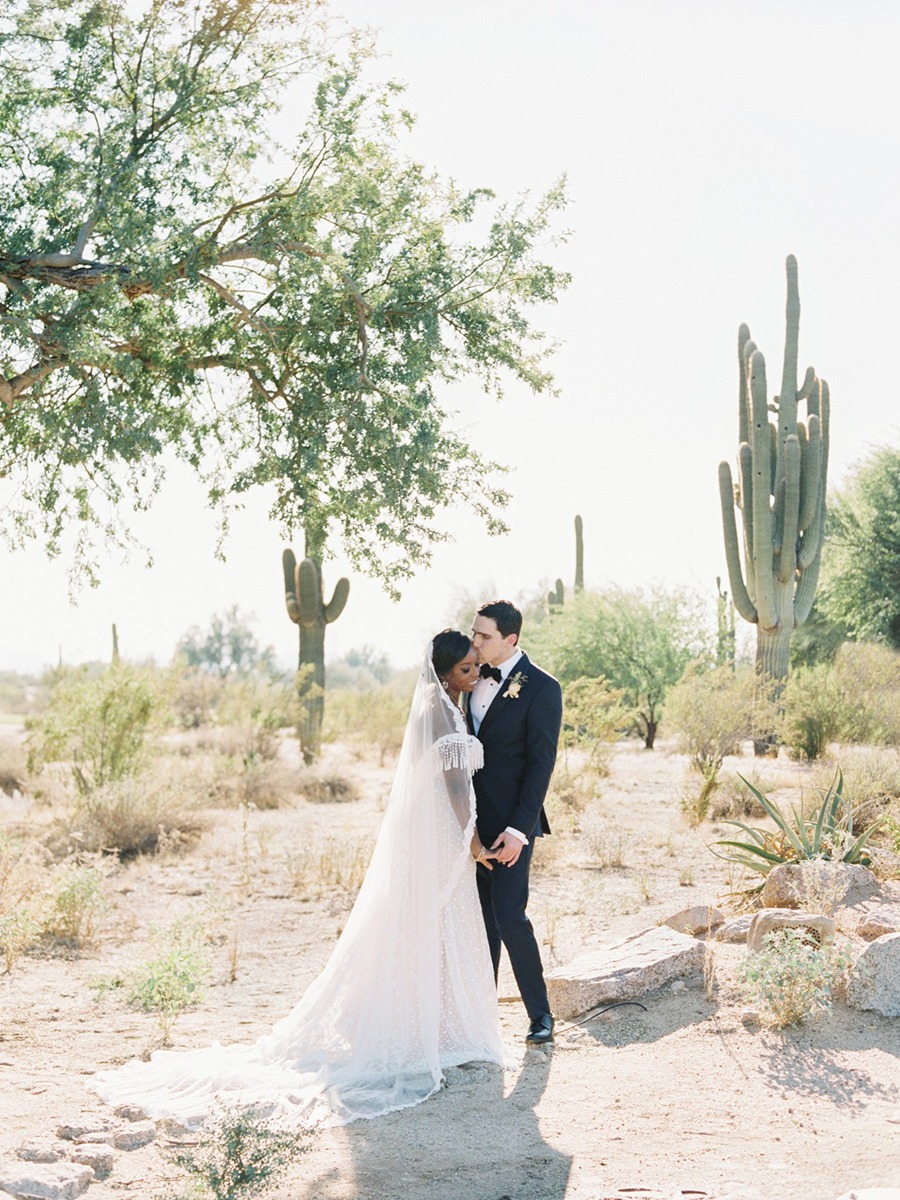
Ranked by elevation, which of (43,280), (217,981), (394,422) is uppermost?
(43,280)

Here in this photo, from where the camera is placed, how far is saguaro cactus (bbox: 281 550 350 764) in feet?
70.8

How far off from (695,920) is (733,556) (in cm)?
1465

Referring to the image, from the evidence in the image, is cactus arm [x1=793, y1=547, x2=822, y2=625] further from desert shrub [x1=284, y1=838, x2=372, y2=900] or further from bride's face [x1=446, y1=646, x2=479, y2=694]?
bride's face [x1=446, y1=646, x2=479, y2=694]

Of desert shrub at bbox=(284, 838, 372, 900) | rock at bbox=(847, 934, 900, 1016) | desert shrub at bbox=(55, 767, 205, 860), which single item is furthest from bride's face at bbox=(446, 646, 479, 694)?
desert shrub at bbox=(55, 767, 205, 860)

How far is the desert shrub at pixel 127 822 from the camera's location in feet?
41.4

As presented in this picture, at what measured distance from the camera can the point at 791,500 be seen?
20688mm

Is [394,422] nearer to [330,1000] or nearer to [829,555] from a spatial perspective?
[330,1000]

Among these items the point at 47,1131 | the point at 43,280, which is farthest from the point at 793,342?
the point at 47,1131

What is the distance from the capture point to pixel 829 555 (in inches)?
1168

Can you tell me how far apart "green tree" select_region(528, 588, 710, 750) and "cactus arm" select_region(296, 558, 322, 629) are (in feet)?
21.8

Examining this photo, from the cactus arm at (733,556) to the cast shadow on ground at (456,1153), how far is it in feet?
54.2

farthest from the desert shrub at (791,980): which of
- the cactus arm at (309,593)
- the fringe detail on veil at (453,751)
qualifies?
the cactus arm at (309,593)

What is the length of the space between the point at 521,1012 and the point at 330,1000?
1.50 metres

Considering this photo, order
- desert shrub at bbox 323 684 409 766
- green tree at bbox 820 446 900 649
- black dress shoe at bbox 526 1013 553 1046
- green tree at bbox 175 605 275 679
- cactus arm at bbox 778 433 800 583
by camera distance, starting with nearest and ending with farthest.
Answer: black dress shoe at bbox 526 1013 553 1046, cactus arm at bbox 778 433 800 583, desert shrub at bbox 323 684 409 766, green tree at bbox 820 446 900 649, green tree at bbox 175 605 275 679
